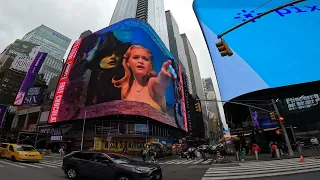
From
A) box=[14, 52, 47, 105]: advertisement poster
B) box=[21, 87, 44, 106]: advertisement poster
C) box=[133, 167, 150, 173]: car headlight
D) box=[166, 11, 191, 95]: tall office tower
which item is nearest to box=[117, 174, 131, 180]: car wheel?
box=[133, 167, 150, 173]: car headlight

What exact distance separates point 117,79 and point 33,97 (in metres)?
25.5

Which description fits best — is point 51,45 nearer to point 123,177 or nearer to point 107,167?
point 107,167

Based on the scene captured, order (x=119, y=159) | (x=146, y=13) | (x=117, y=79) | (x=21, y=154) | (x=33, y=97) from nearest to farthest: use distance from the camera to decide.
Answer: (x=119, y=159), (x=21, y=154), (x=117, y=79), (x=33, y=97), (x=146, y=13)

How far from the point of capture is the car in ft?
27.5

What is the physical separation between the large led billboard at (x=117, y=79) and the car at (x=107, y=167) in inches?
1475

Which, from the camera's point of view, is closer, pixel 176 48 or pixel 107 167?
pixel 107 167

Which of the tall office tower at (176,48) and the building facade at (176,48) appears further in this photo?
the tall office tower at (176,48)

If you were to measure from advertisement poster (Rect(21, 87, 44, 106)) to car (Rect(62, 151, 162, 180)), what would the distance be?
56.2 meters

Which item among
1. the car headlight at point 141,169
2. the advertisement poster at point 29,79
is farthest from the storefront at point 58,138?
the car headlight at point 141,169

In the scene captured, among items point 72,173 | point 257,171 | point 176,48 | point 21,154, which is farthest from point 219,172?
point 176,48

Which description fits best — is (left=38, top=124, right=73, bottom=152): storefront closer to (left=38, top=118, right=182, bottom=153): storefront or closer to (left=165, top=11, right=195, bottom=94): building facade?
(left=38, top=118, right=182, bottom=153): storefront

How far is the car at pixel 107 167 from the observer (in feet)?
27.5

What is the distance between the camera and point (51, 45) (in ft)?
524

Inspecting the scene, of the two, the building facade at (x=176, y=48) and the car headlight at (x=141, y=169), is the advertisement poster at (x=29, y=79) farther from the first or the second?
the building facade at (x=176, y=48)
